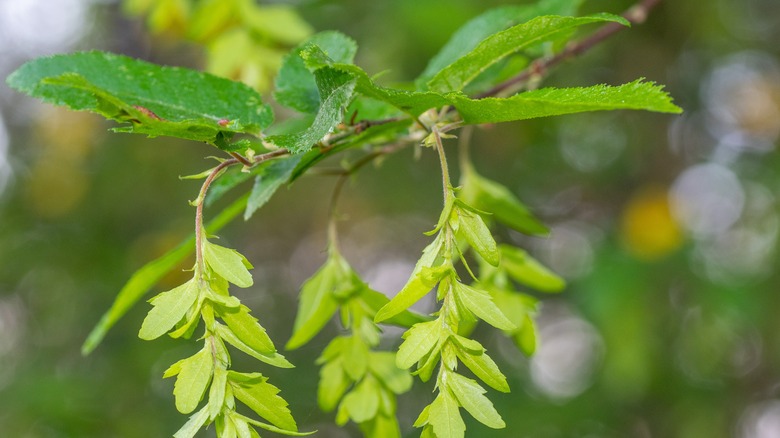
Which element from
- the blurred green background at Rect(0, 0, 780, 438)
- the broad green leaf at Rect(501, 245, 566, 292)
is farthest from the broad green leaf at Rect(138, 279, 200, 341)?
the blurred green background at Rect(0, 0, 780, 438)

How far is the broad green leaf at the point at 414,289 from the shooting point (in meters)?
0.52

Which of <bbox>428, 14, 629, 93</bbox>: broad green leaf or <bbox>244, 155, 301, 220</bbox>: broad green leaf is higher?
<bbox>428, 14, 629, 93</bbox>: broad green leaf

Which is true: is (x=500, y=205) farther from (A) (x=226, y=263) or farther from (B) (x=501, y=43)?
(A) (x=226, y=263)

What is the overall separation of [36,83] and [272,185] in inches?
8.9

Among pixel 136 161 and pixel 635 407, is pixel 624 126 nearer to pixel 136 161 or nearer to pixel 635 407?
pixel 635 407

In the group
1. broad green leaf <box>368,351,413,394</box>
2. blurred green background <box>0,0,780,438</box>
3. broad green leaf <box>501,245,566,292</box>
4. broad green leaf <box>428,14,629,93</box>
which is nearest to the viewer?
broad green leaf <box>428,14,629,93</box>

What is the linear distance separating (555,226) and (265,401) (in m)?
3.01

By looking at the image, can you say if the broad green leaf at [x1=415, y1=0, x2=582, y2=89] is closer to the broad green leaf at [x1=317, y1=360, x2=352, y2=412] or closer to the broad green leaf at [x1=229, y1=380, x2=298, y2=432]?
the broad green leaf at [x1=317, y1=360, x2=352, y2=412]

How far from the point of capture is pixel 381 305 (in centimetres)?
71

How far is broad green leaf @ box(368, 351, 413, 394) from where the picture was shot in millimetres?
697

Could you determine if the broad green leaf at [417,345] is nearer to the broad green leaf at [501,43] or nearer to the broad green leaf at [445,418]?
the broad green leaf at [445,418]

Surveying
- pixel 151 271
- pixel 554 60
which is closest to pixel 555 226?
pixel 554 60

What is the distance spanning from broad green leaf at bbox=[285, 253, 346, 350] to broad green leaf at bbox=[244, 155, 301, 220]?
118mm

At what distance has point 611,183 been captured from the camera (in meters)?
3.01
